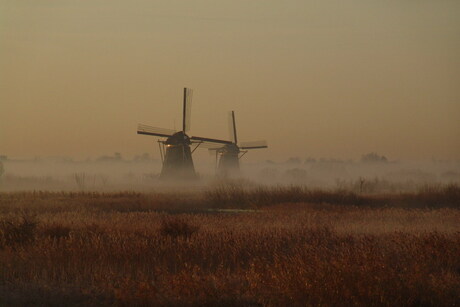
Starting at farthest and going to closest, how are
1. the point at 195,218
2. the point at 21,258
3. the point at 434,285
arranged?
the point at 195,218 < the point at 21,258 < the point at 434,285

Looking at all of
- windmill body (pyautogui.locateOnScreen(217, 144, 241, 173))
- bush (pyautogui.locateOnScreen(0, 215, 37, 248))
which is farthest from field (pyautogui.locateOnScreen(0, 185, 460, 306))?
windmill body (pyautogui.locateOnScreen(217, 144, 241, 173))

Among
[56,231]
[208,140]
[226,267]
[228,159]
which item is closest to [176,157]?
Answer: [208,140]

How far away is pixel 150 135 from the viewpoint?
170 feet

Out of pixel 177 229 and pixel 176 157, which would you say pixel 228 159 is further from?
pixel 177 229

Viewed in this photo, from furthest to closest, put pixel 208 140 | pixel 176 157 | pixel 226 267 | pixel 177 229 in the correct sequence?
pixel 208 140 < pixel 176 157 < pixel 177 229 < pixel 226 267

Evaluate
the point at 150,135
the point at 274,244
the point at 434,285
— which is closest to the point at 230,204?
the point at 274,244

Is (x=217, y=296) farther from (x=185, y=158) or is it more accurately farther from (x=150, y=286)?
(x=185, y=158)

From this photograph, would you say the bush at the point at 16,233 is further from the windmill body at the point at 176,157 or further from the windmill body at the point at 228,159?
the windmill body at the point at 228,159

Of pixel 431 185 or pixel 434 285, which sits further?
pixel 431 185

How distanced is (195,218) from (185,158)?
3368cm

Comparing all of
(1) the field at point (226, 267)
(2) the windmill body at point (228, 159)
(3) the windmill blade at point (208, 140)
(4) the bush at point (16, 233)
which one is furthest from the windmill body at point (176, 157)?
(4) the bush at point (16, 233)

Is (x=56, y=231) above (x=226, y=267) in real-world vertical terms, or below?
below

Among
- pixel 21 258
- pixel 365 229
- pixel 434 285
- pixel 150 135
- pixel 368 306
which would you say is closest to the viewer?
pixel 368 306

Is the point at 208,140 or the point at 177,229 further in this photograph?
the point at 208,140
